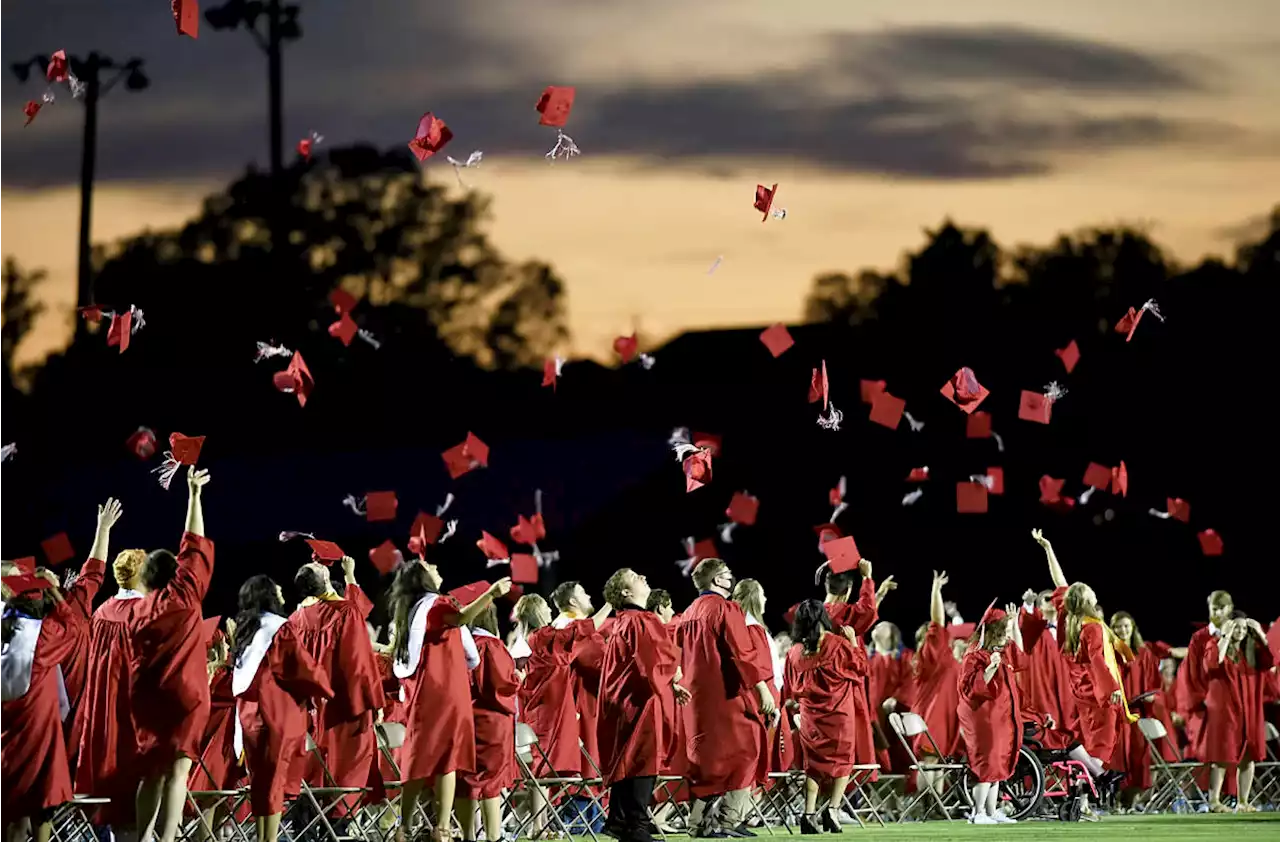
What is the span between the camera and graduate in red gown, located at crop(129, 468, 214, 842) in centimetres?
1229

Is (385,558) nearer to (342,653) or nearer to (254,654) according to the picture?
(342,653)

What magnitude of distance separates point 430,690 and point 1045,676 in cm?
797

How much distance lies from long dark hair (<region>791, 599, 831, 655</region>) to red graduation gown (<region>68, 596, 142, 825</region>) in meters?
5.53

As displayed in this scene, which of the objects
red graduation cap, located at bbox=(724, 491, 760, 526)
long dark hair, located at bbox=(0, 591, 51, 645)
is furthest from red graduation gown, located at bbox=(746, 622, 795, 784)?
red graduation cap, located at bbox=(724, 491, 760, 526)

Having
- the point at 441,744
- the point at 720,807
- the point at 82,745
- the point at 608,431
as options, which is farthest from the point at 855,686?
the point at 608,431

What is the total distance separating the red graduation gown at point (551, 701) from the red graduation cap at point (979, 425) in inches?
569

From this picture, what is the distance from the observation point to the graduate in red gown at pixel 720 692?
49.3 feet

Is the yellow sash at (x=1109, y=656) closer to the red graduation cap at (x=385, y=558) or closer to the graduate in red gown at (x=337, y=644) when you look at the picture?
the graduate in red gown at (x=337, y=644)

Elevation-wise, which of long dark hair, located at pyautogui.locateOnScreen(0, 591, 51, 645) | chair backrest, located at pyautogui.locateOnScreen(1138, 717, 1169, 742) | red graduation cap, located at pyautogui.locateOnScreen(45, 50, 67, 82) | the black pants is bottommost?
chair backrest, located at pyautogui.locateOnScreen(1138, 717, 1169, 742)

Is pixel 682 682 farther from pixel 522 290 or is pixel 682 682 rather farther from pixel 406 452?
pixel 522 290

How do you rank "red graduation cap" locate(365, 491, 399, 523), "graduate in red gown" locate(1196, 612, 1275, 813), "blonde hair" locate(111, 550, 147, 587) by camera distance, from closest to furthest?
1. "blonde hair" locate(111, 550, 147, 587)
2. "graduate in red gown" locate(1196, 612, 1275, 813)
3. "red graduation cap" locate(365, 491, 399, 523)

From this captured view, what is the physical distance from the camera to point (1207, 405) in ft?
109

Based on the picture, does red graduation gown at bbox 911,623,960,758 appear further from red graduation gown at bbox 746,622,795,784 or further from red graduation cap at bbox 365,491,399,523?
red graduation cap at bbox 365,491,399,523

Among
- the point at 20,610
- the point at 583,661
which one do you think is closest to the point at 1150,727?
the point at 583,661
